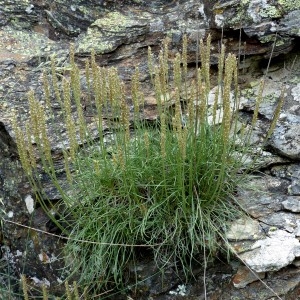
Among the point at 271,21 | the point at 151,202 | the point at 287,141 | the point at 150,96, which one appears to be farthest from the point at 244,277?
the point at 271,21

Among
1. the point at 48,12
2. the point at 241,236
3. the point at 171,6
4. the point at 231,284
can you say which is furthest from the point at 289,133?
the point at 48,12

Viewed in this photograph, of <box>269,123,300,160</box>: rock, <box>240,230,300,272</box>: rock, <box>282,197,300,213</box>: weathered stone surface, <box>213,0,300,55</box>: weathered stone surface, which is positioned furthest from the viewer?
<box>213,0,300,55</box>: weathered stone surface

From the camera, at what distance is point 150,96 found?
183 inches

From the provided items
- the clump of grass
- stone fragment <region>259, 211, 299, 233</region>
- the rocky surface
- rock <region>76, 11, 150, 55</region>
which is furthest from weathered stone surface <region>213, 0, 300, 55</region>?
stone fragment <region>259, 211, 299, 233</region>

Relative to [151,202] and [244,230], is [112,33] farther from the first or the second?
[244,230]

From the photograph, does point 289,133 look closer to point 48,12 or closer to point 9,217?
point 9,217

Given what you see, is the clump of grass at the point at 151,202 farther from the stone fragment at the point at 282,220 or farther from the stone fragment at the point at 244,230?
the stone fragment at the point at 282,220

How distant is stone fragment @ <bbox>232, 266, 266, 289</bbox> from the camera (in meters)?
3.50

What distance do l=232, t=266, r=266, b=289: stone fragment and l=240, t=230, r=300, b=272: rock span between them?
8 centimetres

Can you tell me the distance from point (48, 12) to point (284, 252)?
9.93 feet

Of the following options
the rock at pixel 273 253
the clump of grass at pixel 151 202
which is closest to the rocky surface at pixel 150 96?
the rock at pixel 273 253

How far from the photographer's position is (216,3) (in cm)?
490

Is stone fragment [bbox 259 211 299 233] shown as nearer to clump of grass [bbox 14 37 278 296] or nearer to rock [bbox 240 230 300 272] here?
rock [bbox 240 230 300 272]

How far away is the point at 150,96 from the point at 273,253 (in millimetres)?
1726
